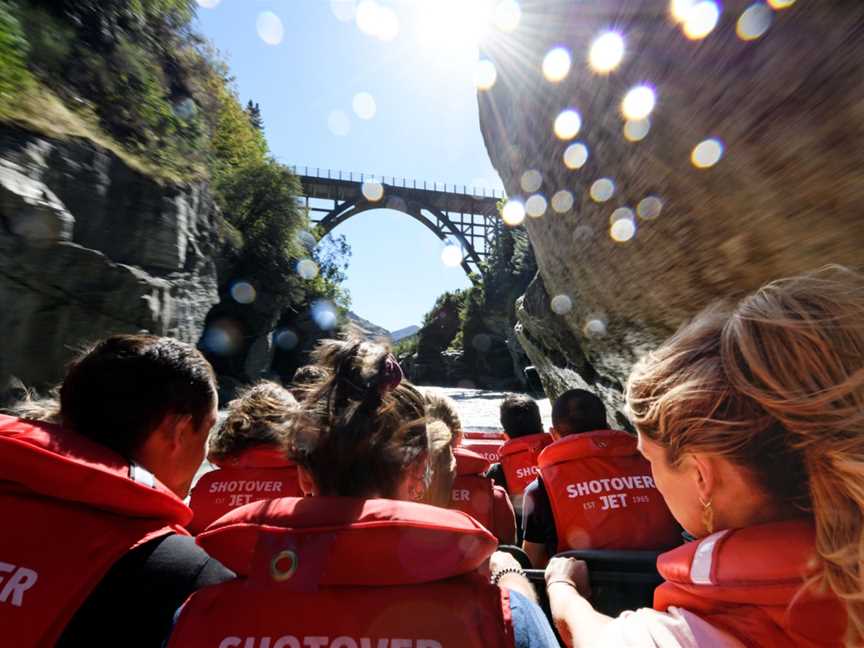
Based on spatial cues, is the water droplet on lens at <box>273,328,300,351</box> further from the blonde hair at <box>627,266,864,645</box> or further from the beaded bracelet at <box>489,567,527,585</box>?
the blonde hair at <box>627,266,864,645</box>

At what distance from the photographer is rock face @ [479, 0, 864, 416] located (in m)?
1.31

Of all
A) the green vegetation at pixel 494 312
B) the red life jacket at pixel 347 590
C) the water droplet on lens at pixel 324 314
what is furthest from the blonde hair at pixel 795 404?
the green vegetation at pixel 494 312

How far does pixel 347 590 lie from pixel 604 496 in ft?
5.28

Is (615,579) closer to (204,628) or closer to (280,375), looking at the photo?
(204,628)

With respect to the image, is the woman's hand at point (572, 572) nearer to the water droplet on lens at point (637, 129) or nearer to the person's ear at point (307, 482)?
the person's ear at point (307, 482)

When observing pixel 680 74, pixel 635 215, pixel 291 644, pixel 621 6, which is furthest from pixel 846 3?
pixel 291 644

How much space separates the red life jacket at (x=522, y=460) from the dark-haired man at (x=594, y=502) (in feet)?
3.58

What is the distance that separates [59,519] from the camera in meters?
1.03

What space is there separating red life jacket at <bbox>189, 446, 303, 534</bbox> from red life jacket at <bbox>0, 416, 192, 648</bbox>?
44.6 inches

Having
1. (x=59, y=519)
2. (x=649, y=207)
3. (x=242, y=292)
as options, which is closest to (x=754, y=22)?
(x=649, y=207)

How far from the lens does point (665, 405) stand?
3.33 feet

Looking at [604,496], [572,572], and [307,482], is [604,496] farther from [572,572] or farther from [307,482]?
[307,482]

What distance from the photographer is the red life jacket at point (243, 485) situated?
226 cm

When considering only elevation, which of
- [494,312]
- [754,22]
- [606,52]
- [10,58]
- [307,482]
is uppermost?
[494,312]
